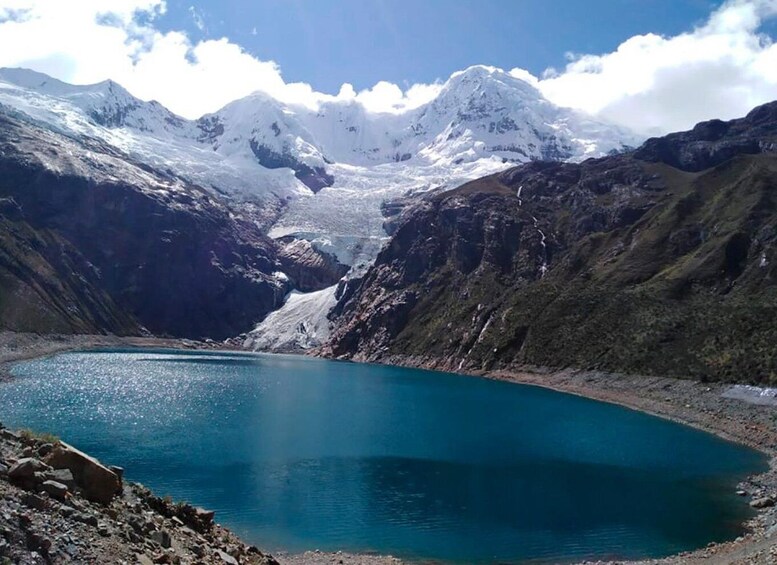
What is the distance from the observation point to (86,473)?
1795cm

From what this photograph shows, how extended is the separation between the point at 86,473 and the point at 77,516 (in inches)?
88.3

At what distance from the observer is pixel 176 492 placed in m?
43.5

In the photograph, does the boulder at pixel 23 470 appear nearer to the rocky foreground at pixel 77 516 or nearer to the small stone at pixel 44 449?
the rocky foreground at pixel 77 516

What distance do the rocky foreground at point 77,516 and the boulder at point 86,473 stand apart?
2cm

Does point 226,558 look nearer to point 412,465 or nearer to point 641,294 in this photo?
point 412,465

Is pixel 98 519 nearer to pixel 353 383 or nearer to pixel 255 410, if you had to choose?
pixel 255 410

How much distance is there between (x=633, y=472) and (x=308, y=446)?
27744mm

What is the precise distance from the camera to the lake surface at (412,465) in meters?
38.7

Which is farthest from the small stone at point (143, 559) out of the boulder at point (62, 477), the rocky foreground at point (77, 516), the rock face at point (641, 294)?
the rock face at point (641, 294)

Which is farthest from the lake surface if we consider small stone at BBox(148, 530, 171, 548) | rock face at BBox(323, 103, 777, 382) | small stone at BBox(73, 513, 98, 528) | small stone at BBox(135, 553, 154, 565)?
small stone at BBox(73, 513, 98, 528)

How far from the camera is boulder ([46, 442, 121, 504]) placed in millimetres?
17656

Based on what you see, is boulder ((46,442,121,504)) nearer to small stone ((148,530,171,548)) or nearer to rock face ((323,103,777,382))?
small stone ((148,530,171,548))

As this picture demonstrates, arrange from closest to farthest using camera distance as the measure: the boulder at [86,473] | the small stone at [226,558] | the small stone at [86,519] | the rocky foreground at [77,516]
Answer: the rocky foreground at [77,516], the small stone at [86,519], the boulder at [86,473], the small stone at [226,558]

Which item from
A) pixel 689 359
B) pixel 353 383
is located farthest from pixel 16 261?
pixel 689 359
